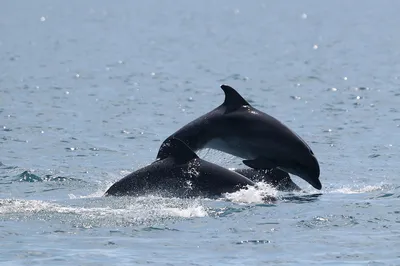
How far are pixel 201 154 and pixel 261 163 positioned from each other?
179 centimetres

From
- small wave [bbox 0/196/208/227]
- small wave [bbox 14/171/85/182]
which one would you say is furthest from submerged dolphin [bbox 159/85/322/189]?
small wave [bbox 14/171/85/182]

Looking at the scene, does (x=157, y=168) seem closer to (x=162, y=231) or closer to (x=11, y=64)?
(x=162, y=231)

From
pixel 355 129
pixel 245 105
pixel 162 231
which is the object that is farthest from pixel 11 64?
pixel 162 231

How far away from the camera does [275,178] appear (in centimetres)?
2069

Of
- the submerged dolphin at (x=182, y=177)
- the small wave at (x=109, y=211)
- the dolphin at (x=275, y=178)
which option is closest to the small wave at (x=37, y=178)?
the small wave at (x=109, y=211)

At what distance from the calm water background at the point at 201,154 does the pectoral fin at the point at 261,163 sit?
74 centimetres

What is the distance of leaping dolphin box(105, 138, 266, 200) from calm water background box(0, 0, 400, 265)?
0.84 ft

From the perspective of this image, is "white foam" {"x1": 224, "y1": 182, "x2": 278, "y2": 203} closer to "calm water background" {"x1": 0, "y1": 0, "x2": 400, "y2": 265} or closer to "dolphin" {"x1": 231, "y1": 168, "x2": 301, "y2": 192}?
"calm water background" {"x1": 0, "y1": 0, "x2": 400, "y2": 265}

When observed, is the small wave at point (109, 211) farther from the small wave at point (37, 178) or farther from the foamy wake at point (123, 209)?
the small wave at point (37, 178)

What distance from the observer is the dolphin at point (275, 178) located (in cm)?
2061

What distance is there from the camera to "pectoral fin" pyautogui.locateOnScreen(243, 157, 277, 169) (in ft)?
66.6

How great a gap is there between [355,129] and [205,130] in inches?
458

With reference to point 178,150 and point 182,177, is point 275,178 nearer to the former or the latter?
point 182,177

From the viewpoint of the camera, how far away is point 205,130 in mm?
20500
